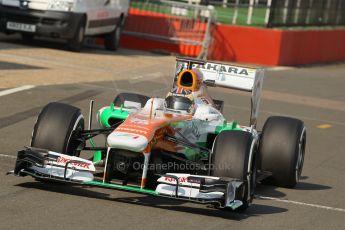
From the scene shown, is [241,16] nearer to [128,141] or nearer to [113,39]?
[113,39]

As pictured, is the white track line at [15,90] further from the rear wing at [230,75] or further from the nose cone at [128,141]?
Answer: the nose cone at [128,141]

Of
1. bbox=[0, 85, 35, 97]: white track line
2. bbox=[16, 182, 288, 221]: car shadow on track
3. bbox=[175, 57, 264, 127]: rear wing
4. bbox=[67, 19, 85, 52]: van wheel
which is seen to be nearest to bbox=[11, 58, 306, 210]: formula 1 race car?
bbox=[16, 182, 288, 221]: car shadow on track

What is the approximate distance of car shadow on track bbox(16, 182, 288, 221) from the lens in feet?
29.8

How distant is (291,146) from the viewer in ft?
34.2

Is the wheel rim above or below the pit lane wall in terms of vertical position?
above

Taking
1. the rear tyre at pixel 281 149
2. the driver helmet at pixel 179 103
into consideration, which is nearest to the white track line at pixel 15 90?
the driver helmet at pixel 179 103

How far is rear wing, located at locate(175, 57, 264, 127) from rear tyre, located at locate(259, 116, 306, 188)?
1.05 m

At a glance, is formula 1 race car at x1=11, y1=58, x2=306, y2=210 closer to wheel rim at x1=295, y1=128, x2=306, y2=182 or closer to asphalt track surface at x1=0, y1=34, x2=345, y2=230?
wheel rim at x1=295, y1=128, x2=306, y2=182

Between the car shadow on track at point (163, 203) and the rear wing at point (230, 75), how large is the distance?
2.25m

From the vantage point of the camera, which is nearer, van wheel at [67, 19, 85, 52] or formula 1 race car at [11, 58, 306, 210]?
formula 1 race car at [11, 58, 306, 210]

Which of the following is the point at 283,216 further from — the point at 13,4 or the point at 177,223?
the point at 13,4

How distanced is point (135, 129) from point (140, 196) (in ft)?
2.60

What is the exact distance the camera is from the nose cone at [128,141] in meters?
8.77

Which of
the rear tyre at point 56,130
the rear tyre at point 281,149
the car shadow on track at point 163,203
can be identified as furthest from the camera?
the rear tyre at point 281,149
